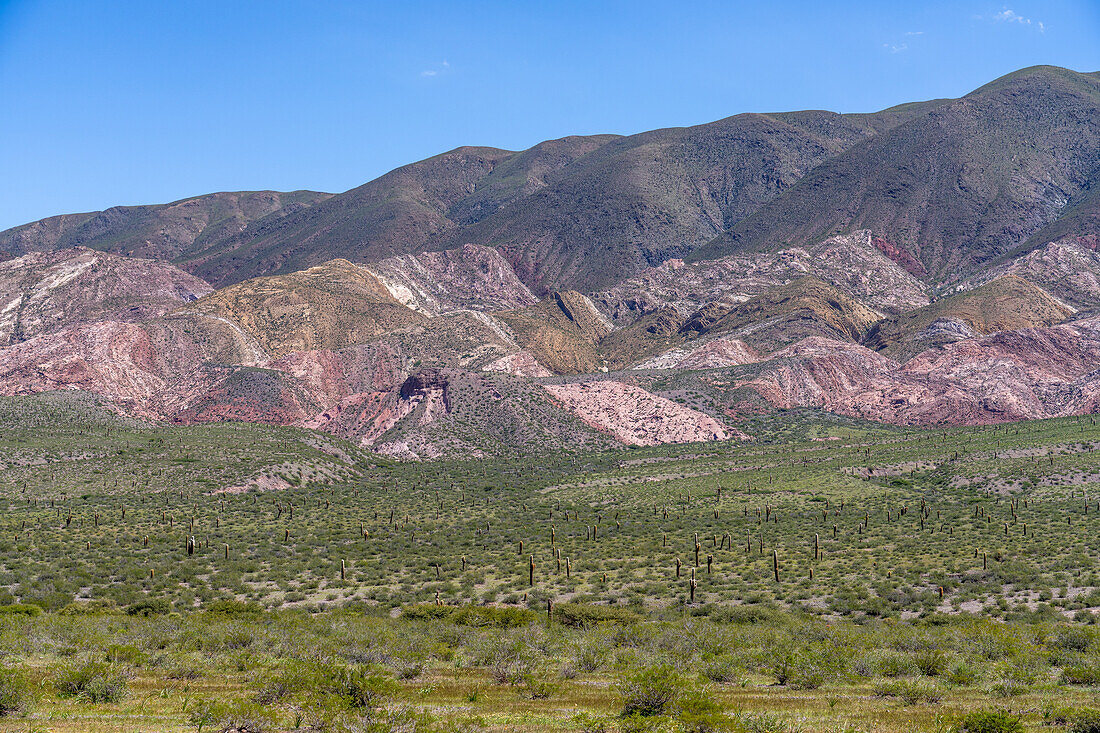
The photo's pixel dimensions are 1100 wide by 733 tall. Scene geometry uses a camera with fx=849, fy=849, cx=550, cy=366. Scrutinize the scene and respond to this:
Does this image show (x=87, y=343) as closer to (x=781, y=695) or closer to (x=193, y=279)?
(x=193, y=279)

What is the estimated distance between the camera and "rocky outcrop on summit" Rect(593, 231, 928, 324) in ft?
566

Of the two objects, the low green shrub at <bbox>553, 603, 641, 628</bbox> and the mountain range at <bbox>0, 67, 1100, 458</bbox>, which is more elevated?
the mountain range at <bbox>0, 67, 1100, 458</bbox>

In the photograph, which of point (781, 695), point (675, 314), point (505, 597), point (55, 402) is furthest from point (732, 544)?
→ point (675, 314)

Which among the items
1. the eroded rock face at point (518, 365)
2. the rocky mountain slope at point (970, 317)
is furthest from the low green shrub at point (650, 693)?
the rocky mountain slope at point (970, 317)

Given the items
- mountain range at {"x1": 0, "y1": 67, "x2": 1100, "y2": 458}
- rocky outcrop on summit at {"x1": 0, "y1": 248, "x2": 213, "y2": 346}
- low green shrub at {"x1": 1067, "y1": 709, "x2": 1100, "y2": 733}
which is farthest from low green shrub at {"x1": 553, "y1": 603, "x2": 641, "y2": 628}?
rocky outcrop on summit at {"x1": 0, "y1": 248, "x2": 213, "y2": 346}

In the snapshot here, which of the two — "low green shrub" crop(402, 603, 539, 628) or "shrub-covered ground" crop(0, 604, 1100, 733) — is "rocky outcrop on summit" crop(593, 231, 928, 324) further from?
"shrub-covered ground" crop(0, 604, 1100, 733)

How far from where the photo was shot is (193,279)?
200 m

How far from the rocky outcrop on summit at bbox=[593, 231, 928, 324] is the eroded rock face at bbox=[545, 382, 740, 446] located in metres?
65.1

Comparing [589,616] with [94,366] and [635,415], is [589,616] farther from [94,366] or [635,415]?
[94,366]

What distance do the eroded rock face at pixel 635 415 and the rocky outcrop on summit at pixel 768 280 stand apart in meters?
65.1

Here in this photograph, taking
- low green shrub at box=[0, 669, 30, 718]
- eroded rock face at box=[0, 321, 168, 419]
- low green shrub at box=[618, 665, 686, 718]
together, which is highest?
eroded rock face at box=[0, 321, 168, 419]

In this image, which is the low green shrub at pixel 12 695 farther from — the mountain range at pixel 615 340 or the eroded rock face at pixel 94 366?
the eroded rock face at pixel 94 366

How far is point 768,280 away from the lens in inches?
7018

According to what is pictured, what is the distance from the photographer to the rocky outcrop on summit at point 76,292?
5930 inches
